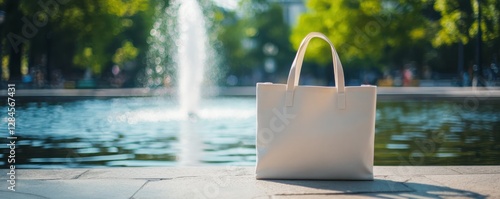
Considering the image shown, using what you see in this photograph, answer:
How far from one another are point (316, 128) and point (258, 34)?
66.4 m

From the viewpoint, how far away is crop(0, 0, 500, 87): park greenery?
34.3 m

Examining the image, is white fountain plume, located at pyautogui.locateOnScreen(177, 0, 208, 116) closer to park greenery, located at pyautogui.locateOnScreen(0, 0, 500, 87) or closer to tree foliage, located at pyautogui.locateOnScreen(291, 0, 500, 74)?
park greenery, located at pyautogui.locateOnScreen(0, 0, 500, 87)

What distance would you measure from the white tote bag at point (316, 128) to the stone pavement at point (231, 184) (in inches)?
5.1

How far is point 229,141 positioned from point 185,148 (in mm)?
1352

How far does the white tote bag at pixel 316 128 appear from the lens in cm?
545

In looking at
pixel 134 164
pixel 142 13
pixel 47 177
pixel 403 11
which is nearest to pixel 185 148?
pixel 134 164

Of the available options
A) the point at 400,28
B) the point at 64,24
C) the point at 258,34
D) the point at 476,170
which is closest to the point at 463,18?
the point at 400,28

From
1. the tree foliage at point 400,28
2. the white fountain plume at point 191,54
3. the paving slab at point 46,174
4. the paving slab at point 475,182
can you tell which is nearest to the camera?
the paving slab at point 475,182

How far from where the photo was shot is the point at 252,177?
571 centimetres

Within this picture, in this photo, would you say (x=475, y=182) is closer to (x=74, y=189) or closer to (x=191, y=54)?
(x=74, y=189)

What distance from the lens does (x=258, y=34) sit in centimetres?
7150

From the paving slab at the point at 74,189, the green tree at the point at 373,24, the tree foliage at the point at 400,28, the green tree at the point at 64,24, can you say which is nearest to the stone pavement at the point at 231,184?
the paving slab at the point at 74,189

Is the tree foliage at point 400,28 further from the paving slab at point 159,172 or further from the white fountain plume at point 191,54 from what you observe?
the paving slab at point 159,172

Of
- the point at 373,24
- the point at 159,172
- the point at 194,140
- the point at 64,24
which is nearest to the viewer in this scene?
the point at 159,172
